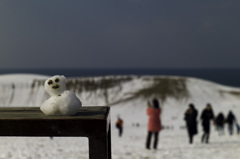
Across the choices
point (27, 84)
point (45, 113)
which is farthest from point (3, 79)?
point (45, 113)

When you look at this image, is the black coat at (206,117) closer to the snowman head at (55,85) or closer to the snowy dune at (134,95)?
the snowy dune at (134,95)

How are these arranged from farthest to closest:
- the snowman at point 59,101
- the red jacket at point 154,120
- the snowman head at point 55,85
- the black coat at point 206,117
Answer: the black coat at point 206,117
the red jacket at point 154,120
the snowman head at point 55,85
the snowman at point 59,101

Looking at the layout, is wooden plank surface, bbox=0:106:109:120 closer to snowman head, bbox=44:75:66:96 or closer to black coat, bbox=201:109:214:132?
snowman head, bbox=44:75:66:96

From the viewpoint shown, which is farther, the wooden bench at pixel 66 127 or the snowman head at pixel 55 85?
the snowman head at pixel 55 85

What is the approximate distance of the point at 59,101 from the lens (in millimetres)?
4395

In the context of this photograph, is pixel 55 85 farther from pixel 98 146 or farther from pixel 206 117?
pixel 206 117

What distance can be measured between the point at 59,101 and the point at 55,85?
0.92ft

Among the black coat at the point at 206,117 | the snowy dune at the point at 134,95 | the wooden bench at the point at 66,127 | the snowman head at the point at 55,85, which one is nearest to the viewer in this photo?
the wooden bench at the point at 66,127

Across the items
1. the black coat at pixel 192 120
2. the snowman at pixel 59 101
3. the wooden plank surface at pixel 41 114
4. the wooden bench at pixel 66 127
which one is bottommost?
the black coat at pixel 192 120

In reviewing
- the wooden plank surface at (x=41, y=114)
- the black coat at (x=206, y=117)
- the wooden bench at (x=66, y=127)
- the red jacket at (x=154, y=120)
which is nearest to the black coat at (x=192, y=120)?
the black coat at (x=206, y=117)

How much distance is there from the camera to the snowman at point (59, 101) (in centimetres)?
434

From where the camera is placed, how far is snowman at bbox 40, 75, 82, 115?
434 cm

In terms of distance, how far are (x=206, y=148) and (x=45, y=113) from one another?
6.57 m

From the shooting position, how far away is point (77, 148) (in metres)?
8.90
